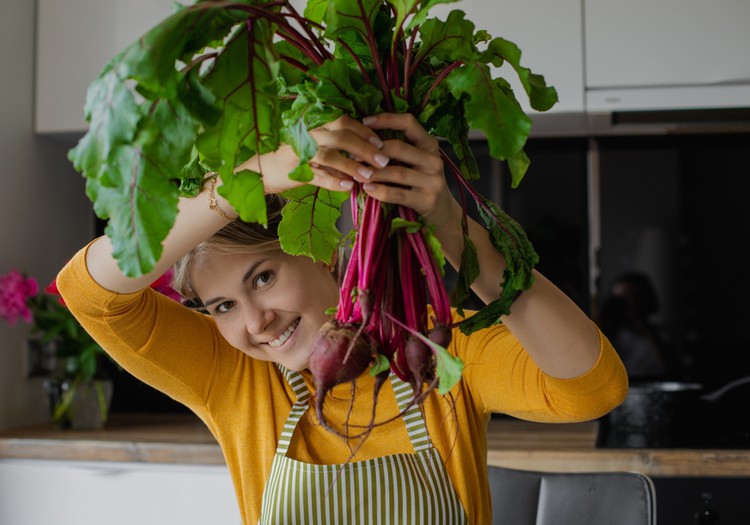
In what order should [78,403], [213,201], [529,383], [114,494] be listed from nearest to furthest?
[213,201], [529,383], [114,494], [78,403]

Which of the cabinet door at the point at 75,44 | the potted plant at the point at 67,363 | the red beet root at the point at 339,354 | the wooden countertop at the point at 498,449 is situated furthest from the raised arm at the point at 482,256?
the cabinet door at the point at 75,44

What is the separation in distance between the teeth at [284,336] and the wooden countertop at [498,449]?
87 cm

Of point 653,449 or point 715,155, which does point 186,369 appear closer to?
point 653,449

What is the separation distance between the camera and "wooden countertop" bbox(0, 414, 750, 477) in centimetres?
169

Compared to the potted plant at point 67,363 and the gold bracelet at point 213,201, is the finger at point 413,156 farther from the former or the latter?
the potted plant at point 67,363

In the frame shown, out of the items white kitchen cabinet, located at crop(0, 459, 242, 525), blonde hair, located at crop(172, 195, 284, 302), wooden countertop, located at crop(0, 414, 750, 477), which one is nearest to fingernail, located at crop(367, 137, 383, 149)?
blonde hair, located at crop(172, 195, 284, 302)

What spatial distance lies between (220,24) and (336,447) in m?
0.71

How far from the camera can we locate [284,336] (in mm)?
1041

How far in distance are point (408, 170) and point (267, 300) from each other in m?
0.44

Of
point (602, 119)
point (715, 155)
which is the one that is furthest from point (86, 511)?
point (715, 155)

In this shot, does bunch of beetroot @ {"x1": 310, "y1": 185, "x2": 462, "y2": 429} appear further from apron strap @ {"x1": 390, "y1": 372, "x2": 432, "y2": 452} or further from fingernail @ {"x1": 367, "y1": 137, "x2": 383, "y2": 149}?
apron strap @ {"x1": 390, "y1": 372, "x2": 432, "y2": 452}

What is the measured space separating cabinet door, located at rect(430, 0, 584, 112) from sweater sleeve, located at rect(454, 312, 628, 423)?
1074 mm

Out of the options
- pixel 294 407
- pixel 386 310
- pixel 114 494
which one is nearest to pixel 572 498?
pixel 294 407

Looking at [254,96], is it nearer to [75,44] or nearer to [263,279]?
[263,279]
